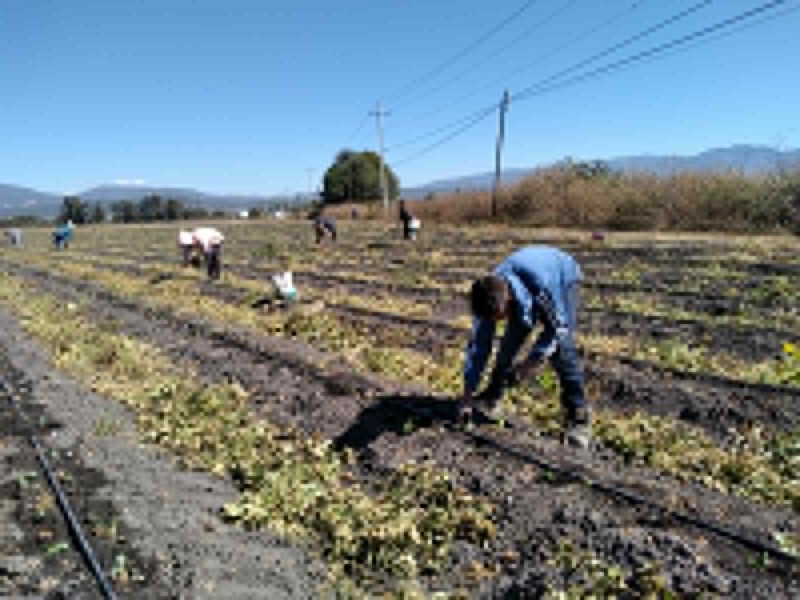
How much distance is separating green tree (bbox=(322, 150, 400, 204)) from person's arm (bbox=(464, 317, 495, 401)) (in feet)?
179

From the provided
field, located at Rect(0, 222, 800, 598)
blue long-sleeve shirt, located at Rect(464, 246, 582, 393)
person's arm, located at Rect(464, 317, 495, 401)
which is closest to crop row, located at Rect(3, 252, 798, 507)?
field, located at Rect(0, 222, 800, 598)

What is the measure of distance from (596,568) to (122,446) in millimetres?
4186

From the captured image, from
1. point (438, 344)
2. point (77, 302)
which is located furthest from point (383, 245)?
point (438, 344)

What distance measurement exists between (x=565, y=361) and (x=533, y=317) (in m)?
0.46

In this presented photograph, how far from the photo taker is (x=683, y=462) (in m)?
4.88

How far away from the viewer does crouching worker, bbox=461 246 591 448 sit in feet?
14.3

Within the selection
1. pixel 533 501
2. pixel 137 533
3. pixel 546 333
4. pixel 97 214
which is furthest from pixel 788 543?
pixel 97 214

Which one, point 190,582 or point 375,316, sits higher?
point 375,316

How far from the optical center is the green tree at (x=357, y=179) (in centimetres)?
5950

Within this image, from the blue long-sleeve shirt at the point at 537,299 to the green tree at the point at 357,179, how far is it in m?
54.5

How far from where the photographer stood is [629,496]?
429 centimetres

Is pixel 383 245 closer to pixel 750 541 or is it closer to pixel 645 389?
pixel 645 389

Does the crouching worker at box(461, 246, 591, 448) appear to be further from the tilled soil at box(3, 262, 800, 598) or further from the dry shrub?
the dry shrub

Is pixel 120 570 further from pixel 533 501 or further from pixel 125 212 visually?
pixel 125 212
